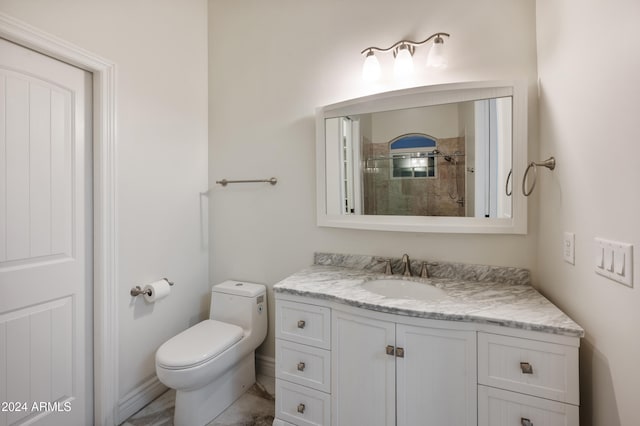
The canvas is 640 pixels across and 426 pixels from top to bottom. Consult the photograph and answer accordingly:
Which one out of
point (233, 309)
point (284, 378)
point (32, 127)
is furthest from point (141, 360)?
point (32, 127)

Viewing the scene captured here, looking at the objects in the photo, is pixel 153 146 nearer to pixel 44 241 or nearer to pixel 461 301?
pixel 44 241

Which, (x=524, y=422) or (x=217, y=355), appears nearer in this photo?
(x=524, y=422)

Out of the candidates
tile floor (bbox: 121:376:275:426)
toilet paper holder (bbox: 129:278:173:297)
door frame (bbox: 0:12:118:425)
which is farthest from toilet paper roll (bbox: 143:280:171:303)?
tile floor (bbox: 121:376:275:426)

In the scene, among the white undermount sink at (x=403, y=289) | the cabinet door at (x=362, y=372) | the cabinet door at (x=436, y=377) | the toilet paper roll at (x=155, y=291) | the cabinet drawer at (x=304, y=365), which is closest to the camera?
the cabinet door at (x=436, y=377)

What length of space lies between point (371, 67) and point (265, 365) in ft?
7.01

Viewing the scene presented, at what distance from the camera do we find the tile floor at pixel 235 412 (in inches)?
64.1

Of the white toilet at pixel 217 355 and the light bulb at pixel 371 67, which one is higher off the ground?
the light bulb at pixel 371 67

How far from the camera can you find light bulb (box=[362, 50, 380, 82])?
1.68m

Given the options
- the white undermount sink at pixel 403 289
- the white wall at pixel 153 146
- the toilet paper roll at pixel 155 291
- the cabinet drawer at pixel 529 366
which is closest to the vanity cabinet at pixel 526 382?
the cabinet drawer at pixel 529 366

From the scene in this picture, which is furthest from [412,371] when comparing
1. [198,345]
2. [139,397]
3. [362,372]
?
[139,397]

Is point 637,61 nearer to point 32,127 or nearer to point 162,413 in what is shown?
point 32,127

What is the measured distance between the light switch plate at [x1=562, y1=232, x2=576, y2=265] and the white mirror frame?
231 millimetres

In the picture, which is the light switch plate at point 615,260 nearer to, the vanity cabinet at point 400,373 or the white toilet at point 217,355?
the vanity cabinet at point 400,373

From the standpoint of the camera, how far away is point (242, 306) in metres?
1.91
